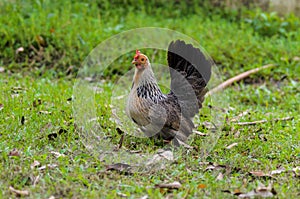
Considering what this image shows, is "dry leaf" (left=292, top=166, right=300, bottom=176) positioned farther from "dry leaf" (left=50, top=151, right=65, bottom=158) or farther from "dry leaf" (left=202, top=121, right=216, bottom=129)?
"dry leaf" (left=50, top=151, right=65, bottom=158)

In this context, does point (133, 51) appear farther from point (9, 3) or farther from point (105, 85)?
point (9, 3)

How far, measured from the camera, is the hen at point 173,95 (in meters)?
5.47

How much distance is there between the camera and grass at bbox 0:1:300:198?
15.1ft

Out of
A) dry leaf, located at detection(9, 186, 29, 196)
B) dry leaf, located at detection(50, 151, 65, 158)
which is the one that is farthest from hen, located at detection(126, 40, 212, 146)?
dry leaf, located at detection(9, 186, 29, 196)

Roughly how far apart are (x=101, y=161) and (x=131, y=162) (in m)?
0.29

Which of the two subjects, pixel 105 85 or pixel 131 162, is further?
pixel 105 85

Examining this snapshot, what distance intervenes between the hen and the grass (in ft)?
0.79

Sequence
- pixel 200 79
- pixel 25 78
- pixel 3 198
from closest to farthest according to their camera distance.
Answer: pixel 3 198 → pixel 200 79 → pixel 25 78

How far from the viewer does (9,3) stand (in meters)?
10.1

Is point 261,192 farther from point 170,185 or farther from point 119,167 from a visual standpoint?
point 119,167

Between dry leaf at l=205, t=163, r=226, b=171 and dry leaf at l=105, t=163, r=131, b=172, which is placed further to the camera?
dry leaf at l=205, t=163, r=226, b=171

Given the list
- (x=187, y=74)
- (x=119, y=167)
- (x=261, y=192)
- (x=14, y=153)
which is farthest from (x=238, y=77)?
(x=14, y=153)

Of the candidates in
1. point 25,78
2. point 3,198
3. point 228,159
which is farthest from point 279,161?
point 25,78

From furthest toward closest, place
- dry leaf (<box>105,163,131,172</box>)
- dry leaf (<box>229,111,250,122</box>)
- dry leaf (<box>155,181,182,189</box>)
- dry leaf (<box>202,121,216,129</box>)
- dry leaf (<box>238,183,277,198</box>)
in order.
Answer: dry leaf (<box>229,111,250,122</box>)
dry leaf (<box>202,121,216,129</box>)
dry leaf (<box>105,163,131,172</box>)
dry leaf (<box>155,181,182,189</box>)
dry leaf (<box>238,183,277,198</box>)
